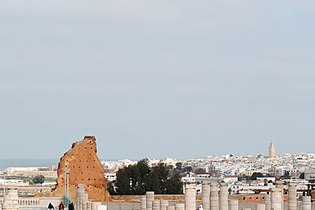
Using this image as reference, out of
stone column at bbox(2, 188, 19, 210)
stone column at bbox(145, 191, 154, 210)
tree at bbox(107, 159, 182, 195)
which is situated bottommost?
stone column at bbox(2, 188, 19, 210)

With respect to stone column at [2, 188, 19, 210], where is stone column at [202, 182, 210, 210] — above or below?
above

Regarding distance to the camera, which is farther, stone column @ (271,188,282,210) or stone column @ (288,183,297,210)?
stone column @ (288,183,297,210)

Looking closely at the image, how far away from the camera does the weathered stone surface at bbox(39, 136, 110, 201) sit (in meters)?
51.4

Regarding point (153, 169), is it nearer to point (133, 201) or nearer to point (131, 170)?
point (131, 170)

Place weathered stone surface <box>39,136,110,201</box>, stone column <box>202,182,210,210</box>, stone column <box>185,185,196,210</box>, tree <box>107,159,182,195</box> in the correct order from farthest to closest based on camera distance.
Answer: tree <box>107,159,182,195</box> → weathered stone surface <box>39,136,110,201</box> → stone column <box>202,182,210,210</box> → stone column <box>185,185,196,210</box>

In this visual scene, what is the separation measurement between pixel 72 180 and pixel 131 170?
397 inches

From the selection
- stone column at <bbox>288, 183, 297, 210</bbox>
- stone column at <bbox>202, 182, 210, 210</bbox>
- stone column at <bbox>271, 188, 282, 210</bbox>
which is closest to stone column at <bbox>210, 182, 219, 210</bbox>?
stone column at <bbox>202, 182, 210, 210</bbox>

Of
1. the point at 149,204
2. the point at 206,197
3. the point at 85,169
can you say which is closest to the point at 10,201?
the point at 149,204

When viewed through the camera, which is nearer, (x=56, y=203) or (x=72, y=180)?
(x=56, y=203)

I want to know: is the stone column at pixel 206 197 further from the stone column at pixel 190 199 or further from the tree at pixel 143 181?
the tree at pixel 143 181

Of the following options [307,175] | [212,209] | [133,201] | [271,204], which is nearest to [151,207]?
[212,209]

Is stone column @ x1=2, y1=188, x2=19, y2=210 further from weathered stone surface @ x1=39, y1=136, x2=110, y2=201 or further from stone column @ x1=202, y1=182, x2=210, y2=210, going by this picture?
weathered stone surface @ x1=39, y1=136, x2=110, y2=201

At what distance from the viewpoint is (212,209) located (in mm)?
36500

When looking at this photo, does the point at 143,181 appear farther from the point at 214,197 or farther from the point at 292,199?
the point at 214,197
